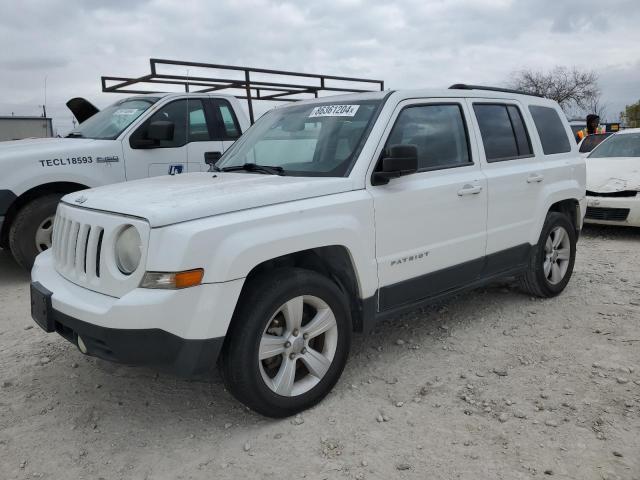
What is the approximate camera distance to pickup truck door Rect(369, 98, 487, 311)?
11.2 feet

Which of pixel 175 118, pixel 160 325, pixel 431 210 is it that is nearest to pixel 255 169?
pixel 431 210

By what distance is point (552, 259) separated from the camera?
4980 millimetres

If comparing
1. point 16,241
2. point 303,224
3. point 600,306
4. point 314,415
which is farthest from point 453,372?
point 16,241

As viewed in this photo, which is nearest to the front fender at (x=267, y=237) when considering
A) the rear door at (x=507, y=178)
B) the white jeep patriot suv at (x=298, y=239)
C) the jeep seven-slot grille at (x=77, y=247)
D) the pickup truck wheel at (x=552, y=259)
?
the white jeep patriot suv at (x=298, y=239)

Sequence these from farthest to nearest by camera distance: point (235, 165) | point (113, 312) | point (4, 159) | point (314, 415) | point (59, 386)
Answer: point (4, 159)
point (235, 165)
point (59, 386)
point (314, 415)
point (113, 312)

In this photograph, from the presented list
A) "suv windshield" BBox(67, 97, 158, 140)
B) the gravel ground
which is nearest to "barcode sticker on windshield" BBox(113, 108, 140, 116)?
"suv windshield" BBox(67, 97, 158, 140)

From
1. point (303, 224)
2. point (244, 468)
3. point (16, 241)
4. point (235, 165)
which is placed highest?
point (235, 165)

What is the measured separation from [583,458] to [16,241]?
5343 millimetres

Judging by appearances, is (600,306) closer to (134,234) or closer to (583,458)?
(583,458)

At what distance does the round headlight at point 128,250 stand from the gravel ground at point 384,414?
3.05ft

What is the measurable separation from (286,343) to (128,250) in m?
0.94

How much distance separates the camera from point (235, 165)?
13.0 feet

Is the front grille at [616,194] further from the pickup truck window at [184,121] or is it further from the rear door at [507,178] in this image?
the pickup truck window at [184,121]

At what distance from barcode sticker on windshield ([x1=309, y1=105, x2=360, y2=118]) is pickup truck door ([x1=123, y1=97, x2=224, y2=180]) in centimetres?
309
